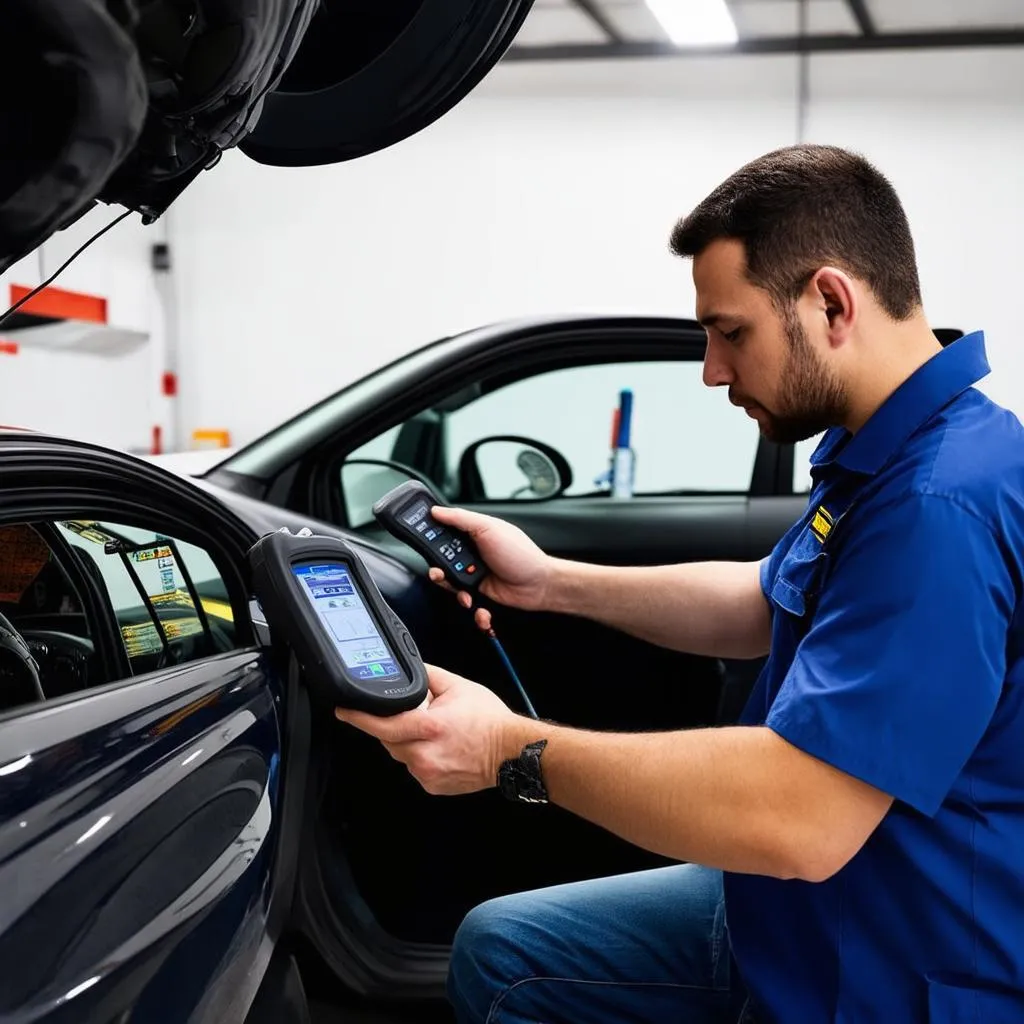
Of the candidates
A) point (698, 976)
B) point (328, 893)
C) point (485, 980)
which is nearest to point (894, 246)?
point (698, 976)

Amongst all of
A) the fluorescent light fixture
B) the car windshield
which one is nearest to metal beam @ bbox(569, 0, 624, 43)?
the fluorescent light fixture

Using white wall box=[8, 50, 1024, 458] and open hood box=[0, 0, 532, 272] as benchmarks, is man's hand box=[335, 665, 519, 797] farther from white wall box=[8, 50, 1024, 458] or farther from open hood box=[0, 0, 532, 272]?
white wall box=[8, 50, 1024, 458]

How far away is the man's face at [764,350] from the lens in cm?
131

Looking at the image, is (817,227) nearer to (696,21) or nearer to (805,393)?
(805,393)

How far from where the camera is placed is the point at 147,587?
1500mm

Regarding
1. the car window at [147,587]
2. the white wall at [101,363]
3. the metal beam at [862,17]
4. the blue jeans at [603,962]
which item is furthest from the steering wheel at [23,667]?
the metal beam at [862,17]

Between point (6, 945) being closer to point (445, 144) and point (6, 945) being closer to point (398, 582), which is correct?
point (398, 582)

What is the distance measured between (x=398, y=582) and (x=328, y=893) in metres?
0.50

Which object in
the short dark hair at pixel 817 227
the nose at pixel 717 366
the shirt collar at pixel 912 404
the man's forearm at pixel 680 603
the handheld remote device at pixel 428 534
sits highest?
the short dark hair at pixel 817 227

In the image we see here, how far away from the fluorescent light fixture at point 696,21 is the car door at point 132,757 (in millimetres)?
5928

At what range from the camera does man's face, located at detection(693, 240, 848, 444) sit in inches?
51.7

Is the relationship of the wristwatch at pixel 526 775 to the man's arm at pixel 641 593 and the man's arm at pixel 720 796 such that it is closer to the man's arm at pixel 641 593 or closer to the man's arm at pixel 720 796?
the man's arm at pixel 720 796

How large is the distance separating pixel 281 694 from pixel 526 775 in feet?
1.44

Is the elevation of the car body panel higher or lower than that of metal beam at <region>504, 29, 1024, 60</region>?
lower
